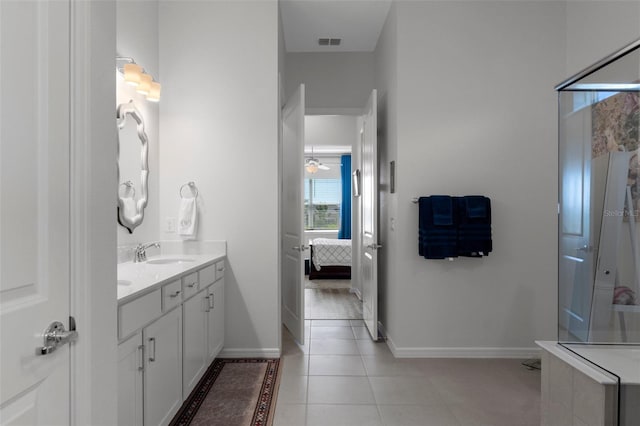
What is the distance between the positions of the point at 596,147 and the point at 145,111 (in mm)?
2891

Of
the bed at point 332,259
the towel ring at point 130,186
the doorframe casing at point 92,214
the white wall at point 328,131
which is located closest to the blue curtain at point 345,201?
the white wall at point 328,131

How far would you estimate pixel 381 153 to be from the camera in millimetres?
3840

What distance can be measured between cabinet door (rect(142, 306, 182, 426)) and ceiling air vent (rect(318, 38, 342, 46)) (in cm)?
312

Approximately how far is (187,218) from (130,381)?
5.25 feet

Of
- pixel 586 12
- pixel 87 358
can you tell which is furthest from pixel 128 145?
pixel 586 12

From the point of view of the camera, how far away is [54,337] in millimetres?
913

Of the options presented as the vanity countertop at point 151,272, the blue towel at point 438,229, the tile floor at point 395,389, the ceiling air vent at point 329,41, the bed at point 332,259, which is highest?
the ceiling air vent at point 329,41

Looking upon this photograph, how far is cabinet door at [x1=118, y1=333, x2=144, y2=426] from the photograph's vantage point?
150 centimetres

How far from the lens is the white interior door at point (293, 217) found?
334cm

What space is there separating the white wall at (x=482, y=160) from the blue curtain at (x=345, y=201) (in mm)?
A: 5322

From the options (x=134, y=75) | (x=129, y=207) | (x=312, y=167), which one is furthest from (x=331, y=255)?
(x=134, y=75)

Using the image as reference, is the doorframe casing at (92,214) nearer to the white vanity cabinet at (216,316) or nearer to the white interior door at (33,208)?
the white interior door at (33,208)

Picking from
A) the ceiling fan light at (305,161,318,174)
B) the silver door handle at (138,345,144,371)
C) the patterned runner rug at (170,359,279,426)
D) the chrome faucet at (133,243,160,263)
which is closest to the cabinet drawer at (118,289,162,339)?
the silver door handle at (138,345,144,371)

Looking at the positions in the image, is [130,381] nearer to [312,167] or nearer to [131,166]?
[131,166]
